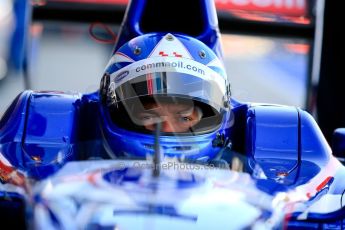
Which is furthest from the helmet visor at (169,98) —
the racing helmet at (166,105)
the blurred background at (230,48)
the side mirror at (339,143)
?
the blurred background at (230,48)

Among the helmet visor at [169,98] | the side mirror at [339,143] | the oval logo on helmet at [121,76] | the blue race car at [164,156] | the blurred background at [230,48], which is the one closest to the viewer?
the blue race car at [164,156]

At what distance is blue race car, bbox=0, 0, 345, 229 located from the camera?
191 centimetres

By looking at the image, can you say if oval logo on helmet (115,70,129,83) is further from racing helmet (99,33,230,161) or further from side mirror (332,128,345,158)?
side mirror (332,128,345,158)

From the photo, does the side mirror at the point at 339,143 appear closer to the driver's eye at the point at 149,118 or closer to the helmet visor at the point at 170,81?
the helmet visor at the point at 170,81

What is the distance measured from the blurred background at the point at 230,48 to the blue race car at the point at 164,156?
Result: 1.32 m

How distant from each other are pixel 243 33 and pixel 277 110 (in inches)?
69.0

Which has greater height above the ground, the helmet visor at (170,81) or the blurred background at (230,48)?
the helmet visor at (170,81)

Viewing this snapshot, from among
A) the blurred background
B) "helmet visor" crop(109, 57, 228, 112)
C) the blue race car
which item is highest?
"helmet visor" crop(109, 57, 228, 112)

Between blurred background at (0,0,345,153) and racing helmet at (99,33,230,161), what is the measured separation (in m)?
1.67

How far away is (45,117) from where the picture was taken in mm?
2684

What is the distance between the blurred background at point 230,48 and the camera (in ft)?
14.1

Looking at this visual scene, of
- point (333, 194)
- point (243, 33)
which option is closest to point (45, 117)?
point (333, 194)

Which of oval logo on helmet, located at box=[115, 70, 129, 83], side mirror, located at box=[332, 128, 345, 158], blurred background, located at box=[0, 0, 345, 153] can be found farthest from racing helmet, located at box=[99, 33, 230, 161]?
blurred background, located at box=[0, 0, 345, 153]

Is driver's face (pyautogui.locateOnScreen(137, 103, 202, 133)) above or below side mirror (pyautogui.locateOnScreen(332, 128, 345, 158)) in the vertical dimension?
above
